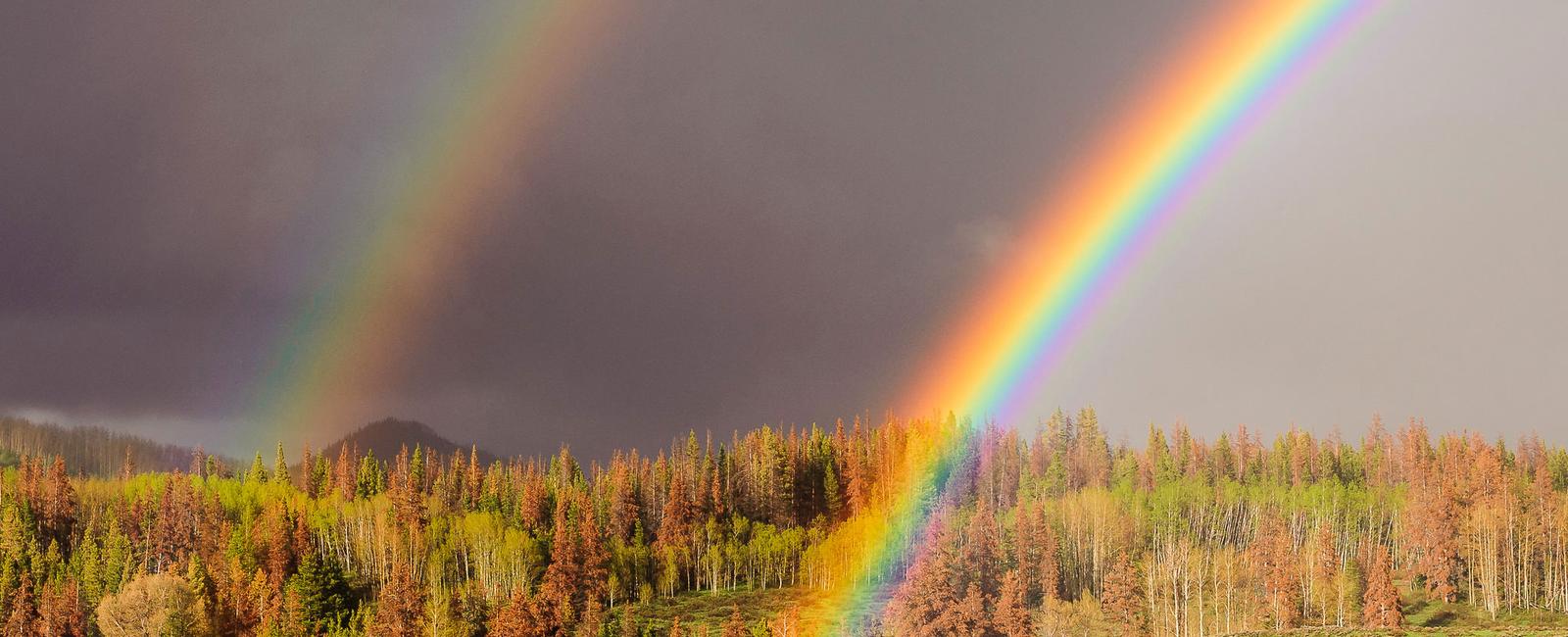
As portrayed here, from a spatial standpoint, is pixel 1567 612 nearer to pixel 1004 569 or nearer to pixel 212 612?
pixel 1004 569

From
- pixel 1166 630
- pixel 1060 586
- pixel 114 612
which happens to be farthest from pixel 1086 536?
pixel 114 612

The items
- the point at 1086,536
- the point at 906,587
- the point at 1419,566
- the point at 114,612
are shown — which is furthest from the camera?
the point at 1086,536

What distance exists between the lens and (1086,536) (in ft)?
652

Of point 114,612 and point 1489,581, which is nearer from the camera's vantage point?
point 114,612

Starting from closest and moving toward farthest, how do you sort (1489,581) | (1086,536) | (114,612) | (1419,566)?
(114,612)
(1489,581)
(1419,566)
(1086,536)

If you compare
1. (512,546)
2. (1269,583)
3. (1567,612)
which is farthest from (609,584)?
(1567,612)

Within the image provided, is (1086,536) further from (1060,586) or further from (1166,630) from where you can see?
(1166,630)

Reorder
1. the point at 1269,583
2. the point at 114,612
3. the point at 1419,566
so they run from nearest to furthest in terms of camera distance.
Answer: the point at 114,612 → the point at 1269,583 → the point at 1419,566

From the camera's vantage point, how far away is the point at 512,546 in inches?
7544

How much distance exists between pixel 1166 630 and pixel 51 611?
134 m

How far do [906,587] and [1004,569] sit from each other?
38.5 m

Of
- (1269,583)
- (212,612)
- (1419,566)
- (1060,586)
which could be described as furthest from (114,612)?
(1419,566)

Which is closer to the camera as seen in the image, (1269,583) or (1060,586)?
(1269,583)

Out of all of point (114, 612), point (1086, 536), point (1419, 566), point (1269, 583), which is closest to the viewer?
point (114, 612)
